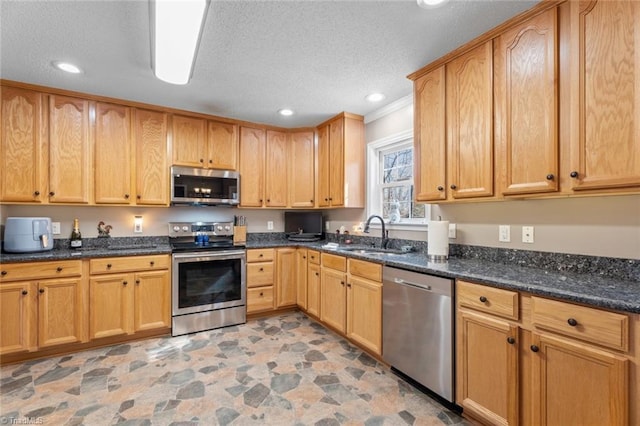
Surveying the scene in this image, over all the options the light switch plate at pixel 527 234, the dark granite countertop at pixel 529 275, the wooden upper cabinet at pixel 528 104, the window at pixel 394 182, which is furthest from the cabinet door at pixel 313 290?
the wooden upper cabinet at pixel 528 104

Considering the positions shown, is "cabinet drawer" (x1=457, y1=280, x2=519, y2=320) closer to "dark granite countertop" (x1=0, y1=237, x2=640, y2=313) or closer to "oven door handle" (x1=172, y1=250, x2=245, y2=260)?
"dark granite countertop" (x1=0, y1=237, x2=640, y2=313)

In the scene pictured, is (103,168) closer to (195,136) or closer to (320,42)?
(195,136)

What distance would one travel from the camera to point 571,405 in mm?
1321

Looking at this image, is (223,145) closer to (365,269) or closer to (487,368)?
(365,269)

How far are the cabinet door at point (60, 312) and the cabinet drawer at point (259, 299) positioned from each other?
155 centimetres

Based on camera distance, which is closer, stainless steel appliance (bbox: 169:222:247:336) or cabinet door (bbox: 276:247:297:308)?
stainless steel appliance (bbox: 169:222:247:336)

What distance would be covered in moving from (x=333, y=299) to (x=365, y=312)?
513 millimetres

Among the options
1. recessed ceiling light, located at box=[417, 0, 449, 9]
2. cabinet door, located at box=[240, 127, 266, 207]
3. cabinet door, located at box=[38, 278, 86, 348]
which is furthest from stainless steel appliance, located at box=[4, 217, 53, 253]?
recessed ceiling light, located at box=[417, 0, 449, 9]

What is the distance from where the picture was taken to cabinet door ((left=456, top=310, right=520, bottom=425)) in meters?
1.54

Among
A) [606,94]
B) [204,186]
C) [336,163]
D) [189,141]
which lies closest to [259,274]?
[204,186]

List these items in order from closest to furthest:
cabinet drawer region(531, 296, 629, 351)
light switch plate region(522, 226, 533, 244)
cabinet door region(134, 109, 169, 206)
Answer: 1. cabinet drawer region(531, 296, 629, 351)
2. light switch plate region(522, 226, 533, 244)
3. cabinet door region(134, 109, 169, 206)

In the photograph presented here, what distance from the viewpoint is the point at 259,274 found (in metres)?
3.57

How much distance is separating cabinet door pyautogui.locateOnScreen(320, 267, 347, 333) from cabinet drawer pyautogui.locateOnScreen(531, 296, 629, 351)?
5.45 feet

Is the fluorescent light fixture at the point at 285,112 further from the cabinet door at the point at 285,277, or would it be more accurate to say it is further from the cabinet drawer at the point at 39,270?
the cabinet drawer at the point at 39,270
